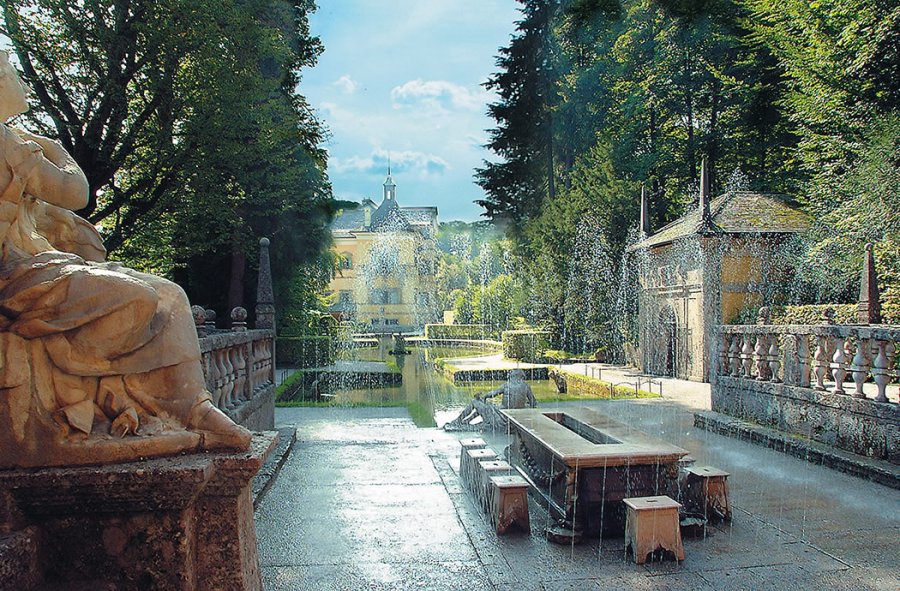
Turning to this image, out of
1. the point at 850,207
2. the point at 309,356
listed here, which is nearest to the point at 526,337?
the point at 309,356

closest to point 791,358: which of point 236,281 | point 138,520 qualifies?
point 138,520

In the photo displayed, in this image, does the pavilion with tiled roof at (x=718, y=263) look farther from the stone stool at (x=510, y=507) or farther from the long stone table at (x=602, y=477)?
the stone stool at (x=510, y=507)

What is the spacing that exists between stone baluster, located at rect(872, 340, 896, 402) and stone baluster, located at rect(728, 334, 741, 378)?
2.94 metres

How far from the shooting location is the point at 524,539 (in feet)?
15.6

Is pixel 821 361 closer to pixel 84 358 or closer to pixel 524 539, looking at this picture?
pixel 524 539

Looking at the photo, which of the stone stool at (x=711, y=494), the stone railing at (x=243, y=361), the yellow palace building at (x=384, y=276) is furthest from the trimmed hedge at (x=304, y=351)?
the yellow palace building at (x=384, y=276)

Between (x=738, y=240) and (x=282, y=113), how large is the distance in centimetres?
1463

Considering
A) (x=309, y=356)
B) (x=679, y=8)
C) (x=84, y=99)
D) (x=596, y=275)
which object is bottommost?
(x=309, y=356)

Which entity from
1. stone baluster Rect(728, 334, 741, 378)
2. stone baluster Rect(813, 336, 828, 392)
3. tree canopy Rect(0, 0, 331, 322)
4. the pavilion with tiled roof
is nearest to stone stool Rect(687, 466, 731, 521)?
stone baluster Rect(813, 336, 828, 392)

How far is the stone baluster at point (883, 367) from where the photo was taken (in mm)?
6676

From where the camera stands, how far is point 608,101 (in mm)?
32375

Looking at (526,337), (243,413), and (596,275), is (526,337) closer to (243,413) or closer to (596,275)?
(596,275)

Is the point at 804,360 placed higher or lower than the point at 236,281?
lower

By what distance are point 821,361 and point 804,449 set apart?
128 centimetres
